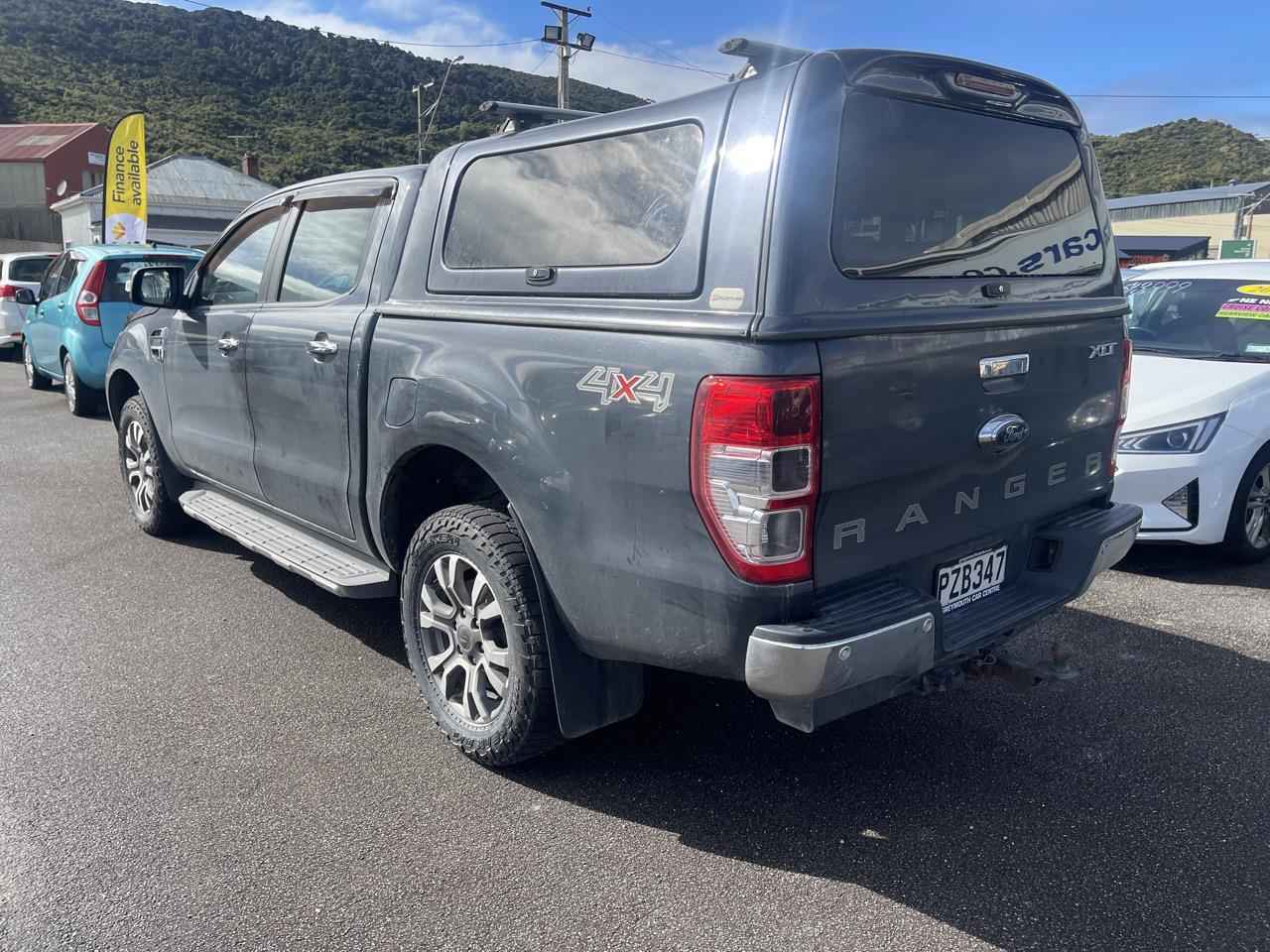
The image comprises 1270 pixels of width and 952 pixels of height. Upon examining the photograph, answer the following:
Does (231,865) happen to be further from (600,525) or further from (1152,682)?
(1152,682)

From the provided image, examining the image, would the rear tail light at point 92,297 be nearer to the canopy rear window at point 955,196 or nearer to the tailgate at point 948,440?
the canopy rear window at point 955,196

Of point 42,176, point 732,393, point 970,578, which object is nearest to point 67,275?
point 732,393

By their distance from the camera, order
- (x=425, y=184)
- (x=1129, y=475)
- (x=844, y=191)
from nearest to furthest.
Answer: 1. (x=844, y=191)
2. (x=425, y=184)
3. (x=1129, y=475)

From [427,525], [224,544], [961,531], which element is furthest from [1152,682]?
[224,544]

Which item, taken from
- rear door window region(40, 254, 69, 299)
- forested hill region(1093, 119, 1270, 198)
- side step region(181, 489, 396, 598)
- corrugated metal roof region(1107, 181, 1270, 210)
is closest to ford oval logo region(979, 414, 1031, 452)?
side step region(181, 489, 396, 598)

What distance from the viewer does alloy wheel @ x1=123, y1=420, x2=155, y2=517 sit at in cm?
559

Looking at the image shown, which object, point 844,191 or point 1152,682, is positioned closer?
point 844,191

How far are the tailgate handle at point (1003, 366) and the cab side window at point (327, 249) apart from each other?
2.29m

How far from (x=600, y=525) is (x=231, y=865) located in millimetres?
1400

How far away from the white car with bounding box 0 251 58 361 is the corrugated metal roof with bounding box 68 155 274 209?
30.9 metres

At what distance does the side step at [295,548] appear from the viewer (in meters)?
3.71

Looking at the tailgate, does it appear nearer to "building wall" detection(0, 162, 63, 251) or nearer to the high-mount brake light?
the high-mount brake light

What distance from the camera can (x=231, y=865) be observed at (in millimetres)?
2721

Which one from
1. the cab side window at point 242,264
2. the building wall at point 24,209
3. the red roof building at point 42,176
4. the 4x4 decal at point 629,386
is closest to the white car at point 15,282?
the cab side window at point 242,264
